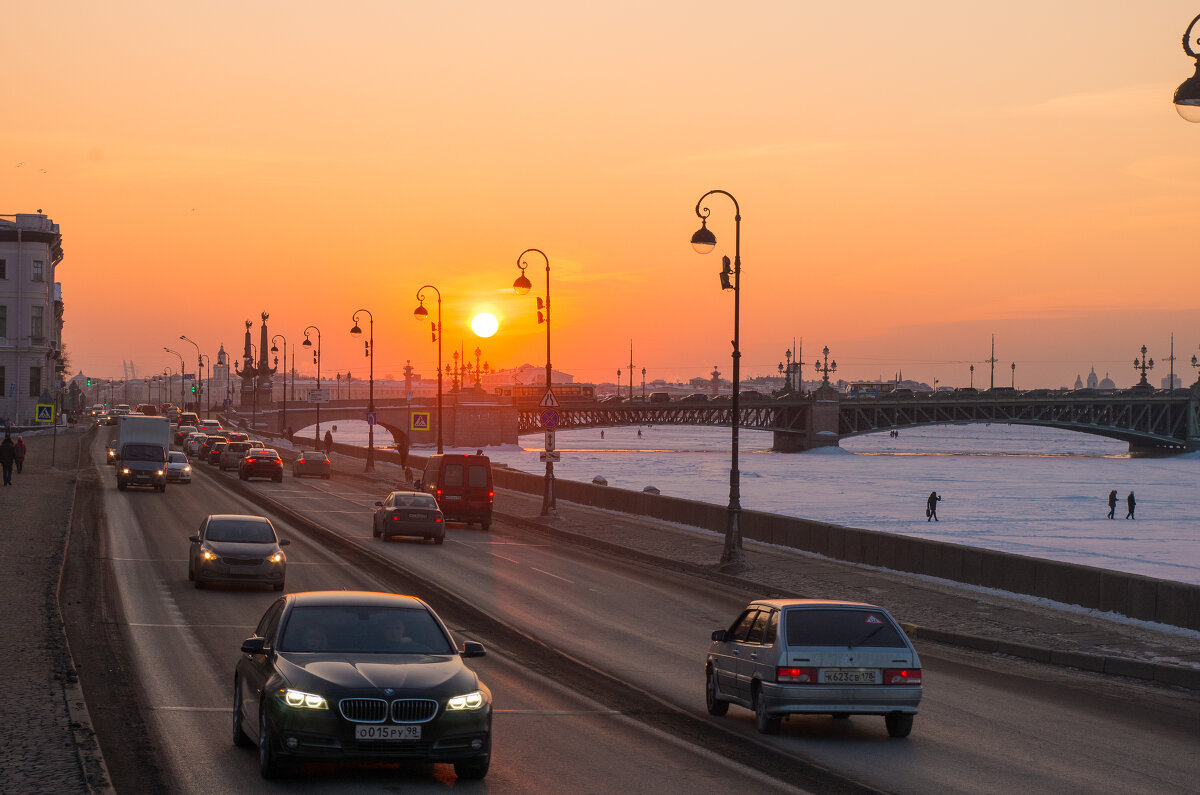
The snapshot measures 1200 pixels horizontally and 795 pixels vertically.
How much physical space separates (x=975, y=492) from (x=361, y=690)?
9269 centimetres

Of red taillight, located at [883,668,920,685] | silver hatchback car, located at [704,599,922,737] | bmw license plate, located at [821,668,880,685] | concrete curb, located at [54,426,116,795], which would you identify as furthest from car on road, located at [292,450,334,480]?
red taillight, located at [883,668,920,685]

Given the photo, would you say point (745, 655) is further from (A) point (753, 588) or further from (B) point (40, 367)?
(B) point (40, 367)

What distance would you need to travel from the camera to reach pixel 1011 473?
126312 mm

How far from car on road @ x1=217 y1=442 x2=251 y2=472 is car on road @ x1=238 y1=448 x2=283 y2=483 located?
6500 millimetres

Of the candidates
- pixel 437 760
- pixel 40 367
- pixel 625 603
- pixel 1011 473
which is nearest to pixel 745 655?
pixel 437 760

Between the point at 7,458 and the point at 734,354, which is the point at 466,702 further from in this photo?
the point at 7,458

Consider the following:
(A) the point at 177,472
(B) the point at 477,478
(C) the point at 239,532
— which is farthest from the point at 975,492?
(C) the point at 239,532

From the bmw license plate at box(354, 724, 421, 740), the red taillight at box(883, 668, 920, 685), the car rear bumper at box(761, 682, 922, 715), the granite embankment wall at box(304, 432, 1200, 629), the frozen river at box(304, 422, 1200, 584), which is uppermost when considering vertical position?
the bmw license plate at box(354, 724, 421, 740)

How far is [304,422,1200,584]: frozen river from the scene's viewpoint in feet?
191

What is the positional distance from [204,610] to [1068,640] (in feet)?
46.0

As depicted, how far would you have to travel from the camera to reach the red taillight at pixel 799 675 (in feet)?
40.2

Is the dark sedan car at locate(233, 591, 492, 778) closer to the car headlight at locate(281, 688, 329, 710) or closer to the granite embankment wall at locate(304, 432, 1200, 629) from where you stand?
the car headlight at locate(281, 688, 329, 710)

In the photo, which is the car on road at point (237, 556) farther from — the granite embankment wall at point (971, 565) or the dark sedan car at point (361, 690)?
the granite embankment wall at point (971, 565)

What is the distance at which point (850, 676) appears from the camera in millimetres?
12281
